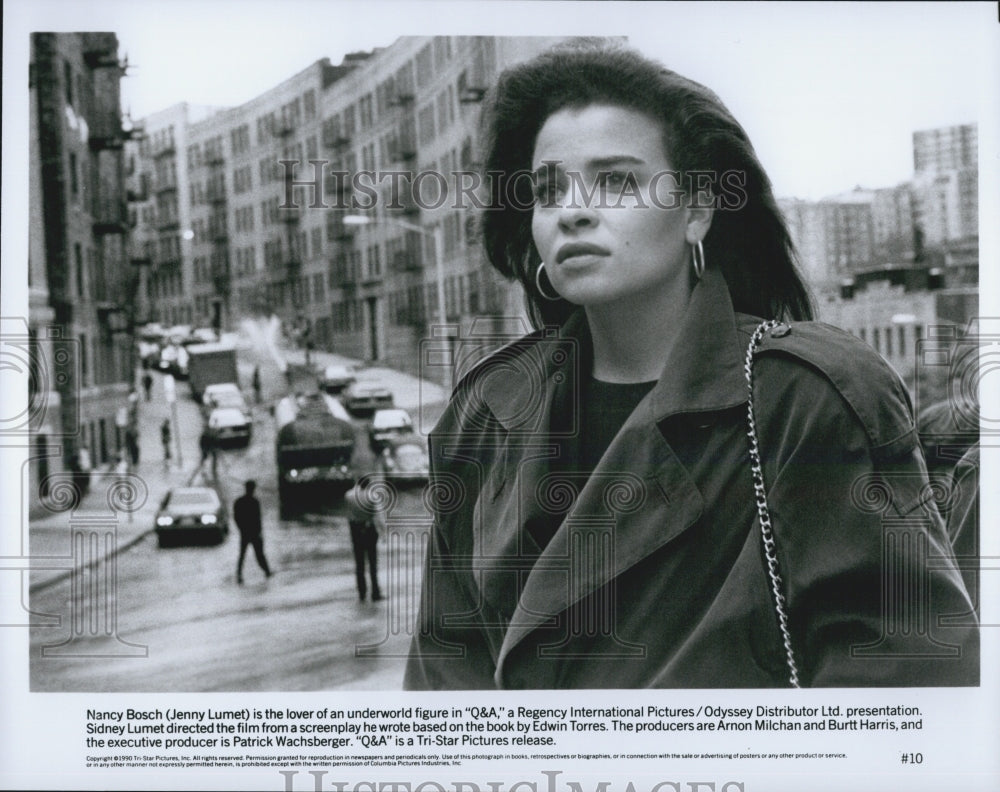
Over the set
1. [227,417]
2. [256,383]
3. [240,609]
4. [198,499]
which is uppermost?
[256,383]

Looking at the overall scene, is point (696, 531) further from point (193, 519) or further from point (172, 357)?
point (172, 357)

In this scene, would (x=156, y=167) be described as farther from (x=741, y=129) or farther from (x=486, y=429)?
(x=741, y=129)

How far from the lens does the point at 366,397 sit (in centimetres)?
390

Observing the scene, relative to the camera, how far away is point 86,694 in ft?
12.9

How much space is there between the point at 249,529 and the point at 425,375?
0.73m

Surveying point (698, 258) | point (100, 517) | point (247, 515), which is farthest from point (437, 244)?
point (100, 517)

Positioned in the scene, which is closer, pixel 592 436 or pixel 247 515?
pixel 592 436

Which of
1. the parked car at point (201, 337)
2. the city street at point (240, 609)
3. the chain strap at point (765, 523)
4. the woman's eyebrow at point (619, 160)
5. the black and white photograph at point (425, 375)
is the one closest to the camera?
the chain strap at point (765, 523)

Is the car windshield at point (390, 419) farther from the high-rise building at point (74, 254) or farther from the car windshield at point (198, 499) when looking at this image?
the high-rise building at point (74, 254)

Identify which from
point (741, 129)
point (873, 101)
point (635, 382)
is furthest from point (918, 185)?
point (635, 382)

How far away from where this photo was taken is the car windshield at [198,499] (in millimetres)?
3850

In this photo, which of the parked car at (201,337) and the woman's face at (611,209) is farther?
the parked car at (201,337)

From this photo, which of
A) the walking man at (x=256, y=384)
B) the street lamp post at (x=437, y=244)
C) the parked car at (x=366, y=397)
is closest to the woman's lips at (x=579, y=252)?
the street lamp post at (x=437, y=244)

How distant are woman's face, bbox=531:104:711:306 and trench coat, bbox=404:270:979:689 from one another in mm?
129
